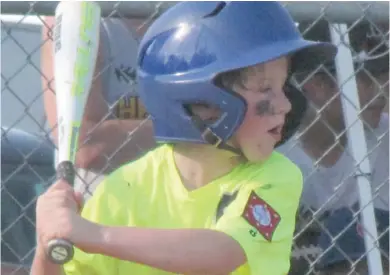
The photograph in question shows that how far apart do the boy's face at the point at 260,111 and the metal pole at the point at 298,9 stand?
1.27 metres

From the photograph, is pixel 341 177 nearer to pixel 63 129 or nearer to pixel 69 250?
pixel 63 129

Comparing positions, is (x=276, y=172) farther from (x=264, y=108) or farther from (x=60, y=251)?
(x=60, y=251)

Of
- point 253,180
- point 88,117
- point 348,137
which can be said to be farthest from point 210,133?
point 348,137

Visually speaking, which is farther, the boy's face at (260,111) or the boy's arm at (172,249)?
the boy's face at (260,111)

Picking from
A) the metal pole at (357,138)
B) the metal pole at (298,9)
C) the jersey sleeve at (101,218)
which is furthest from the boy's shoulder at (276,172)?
the metal pole at (357,138)

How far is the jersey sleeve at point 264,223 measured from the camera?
85.1 inches

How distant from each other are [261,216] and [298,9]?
4.98 ft

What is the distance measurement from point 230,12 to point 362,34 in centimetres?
170

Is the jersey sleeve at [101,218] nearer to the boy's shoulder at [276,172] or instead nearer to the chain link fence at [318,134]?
the boy's shoulder at [276,172]

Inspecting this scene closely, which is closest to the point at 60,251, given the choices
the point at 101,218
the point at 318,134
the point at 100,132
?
the point at 101,218

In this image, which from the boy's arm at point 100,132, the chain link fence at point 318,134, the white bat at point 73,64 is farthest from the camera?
the chain link fence at point 318,134

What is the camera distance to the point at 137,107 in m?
3.45

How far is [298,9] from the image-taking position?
3588 mm

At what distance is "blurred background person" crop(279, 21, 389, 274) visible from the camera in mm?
3709
